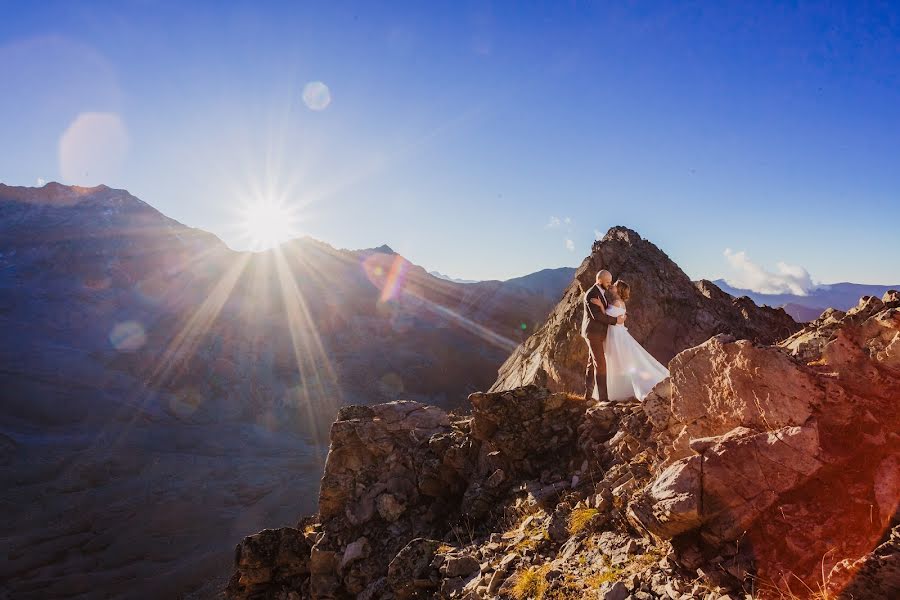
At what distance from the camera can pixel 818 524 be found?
3578 millimetres

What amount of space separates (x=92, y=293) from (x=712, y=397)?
86377 mm

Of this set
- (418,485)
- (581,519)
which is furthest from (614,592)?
(418,485)

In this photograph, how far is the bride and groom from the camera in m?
Result: 7.07

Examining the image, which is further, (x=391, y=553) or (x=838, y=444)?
(x=391, y=553)

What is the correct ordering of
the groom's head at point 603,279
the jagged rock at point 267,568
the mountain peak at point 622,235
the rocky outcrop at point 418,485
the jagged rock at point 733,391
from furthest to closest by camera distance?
the mountain peak at point 622,235 → the jagged rock at point 267,568 → the groom's head at point 603,279 → the rocky outcrop at point 418,485 → the jagged rock at point 733,391

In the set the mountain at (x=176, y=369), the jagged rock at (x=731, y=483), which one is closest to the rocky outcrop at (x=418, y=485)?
the jagged rock at (x=731, y=483)

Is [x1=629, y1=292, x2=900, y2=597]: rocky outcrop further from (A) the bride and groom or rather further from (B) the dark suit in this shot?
(B) the dark suit

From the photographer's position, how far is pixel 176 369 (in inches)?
2197

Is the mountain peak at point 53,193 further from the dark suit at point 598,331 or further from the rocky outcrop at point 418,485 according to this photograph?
the dark suit at point 598,331

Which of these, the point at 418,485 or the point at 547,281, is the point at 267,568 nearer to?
the point at 418,485

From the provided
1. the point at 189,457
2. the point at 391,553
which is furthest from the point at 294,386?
the point at 391,553

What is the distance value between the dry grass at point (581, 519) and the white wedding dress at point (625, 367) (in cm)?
229

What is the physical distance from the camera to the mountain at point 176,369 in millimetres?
28141

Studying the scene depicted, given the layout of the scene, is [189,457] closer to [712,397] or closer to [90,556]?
[90,556]
